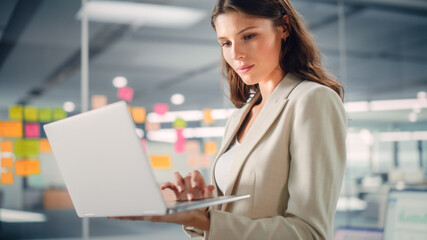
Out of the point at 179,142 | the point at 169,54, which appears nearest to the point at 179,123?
the point at 179,142

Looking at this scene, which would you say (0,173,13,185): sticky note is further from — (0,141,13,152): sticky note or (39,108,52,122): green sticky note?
(39,108,52,122): green sticky note

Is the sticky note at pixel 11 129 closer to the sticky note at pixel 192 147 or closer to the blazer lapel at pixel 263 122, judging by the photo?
the sticky note at pixel 192 147

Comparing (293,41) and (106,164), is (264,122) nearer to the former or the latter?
(293,41)

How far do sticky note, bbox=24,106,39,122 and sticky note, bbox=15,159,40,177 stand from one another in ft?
1.11

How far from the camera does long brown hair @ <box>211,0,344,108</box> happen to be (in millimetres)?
1271

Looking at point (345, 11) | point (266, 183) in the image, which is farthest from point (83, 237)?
point (345, 11)

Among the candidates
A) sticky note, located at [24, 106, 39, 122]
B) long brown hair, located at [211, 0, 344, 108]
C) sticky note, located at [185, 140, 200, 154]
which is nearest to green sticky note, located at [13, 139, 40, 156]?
sticky note, located at [24, 106, 39, 122]

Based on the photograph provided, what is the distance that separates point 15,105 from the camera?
11.9 ft

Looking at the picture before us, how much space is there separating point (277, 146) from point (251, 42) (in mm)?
319

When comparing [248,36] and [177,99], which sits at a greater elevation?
[177,99]

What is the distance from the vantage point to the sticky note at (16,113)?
11.9 ft

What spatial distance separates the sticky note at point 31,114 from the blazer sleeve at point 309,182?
302 centimetres

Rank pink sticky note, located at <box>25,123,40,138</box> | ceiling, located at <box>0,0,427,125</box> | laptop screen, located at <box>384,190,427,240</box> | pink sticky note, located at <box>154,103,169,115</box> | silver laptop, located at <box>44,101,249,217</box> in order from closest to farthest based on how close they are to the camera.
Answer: silver laptop, located at <box>44,101,249,217</box> < laptop screen, located at <box>384,190,427,240</box> < pink sticky note, located at <box>25,123,40,138</box> < ceiling, located at <box>0,0,427,125</box> < pink sticky note, located at <box>154,103,169,115</box>

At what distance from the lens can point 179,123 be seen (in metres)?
4.28
